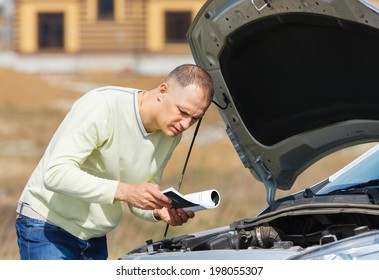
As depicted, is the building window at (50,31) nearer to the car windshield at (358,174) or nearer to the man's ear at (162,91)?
the car windshield at (358,174)

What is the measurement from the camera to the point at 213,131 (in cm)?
2992

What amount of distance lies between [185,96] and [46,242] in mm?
934

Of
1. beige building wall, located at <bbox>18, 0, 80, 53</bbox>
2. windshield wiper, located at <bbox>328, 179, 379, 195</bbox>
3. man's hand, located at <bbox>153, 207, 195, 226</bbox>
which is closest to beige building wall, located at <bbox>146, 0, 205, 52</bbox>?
beige building wall, located at <bbox>18, 0, 80, 53</bbox>

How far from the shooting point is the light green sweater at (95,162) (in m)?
5.13

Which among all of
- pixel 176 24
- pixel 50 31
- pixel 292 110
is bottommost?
pixel 292 110

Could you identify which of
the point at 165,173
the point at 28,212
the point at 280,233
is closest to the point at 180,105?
the point at 280,233

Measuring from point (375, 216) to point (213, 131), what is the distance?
971 inches

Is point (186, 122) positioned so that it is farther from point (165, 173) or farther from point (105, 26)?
point (105, 26)

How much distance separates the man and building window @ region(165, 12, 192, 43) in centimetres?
4610

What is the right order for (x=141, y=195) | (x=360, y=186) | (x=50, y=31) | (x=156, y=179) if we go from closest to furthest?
(x=141, y=195) < (x=156, y=179) < (x=360, y=186) < (x=50, y=31)

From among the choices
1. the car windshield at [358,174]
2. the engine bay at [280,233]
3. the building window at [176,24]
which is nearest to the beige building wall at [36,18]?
the building window at [176,24]

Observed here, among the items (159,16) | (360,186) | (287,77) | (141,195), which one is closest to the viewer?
(141,195)

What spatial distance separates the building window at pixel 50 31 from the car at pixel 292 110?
4737 cm

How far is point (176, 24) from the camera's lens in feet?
171
